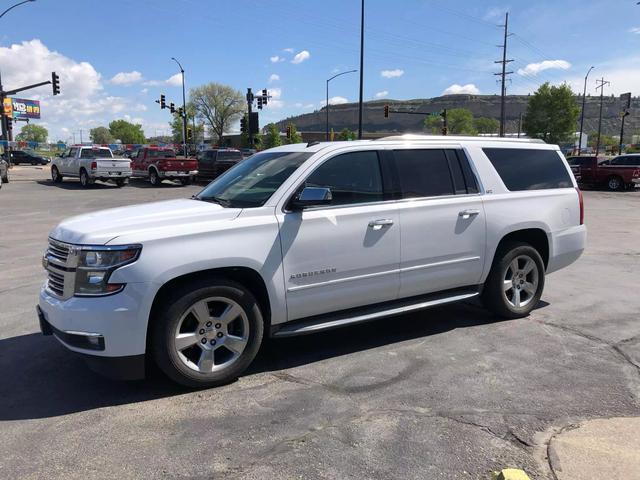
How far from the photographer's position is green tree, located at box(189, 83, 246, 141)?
362 ft

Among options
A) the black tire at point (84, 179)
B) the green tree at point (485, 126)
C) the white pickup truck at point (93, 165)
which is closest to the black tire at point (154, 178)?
the white pickup truck at point (93, 165)

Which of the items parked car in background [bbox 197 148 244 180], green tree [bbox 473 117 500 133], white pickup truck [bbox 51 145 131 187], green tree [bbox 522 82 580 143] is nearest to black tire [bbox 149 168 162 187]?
white pickup truck [bbox 51 145 131 187]

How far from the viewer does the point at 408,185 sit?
15.8 ft

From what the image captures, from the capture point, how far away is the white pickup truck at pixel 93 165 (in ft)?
84.1

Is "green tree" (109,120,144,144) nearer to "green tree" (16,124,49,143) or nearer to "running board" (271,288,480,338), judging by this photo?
"green tree" (16,124,49,143)

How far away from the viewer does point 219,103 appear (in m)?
111

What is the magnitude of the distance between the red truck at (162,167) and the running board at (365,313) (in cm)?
2338

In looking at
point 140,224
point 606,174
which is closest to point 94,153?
point 140,224

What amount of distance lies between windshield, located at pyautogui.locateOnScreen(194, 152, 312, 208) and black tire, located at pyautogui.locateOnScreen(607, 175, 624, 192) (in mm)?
26871

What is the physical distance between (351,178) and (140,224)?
1.82 metres

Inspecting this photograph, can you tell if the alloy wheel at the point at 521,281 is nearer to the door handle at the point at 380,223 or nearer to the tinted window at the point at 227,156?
the door handle at the point at 380,223

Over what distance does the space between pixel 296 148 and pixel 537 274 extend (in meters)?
3.00

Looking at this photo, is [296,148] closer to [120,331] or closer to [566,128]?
[120,331]

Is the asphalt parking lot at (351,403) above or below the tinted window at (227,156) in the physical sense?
below
